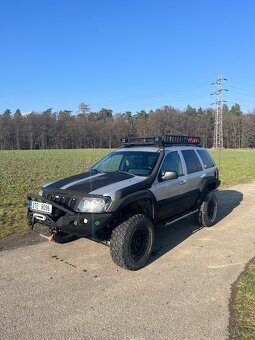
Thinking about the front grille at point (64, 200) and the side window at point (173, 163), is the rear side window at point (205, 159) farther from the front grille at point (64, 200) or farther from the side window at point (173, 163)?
the front grille at point (64, 200)

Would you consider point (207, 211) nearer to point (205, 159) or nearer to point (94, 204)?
point (205, 159)

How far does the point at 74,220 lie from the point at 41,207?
71 cm

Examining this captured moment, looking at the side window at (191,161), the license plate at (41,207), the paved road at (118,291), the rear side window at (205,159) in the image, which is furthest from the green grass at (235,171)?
the license plate at (41,207)

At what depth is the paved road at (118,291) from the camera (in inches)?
137

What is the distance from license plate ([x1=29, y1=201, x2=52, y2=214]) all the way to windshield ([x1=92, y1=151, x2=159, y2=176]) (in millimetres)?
1586

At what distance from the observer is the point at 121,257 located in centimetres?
483

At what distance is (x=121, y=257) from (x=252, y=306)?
1841 millimetres

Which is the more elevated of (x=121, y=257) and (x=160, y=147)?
(x=160, y=147)

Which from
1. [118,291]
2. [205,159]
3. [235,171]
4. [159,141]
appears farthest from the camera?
A: [235,171]

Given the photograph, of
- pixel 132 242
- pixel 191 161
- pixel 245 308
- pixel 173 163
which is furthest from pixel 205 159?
pixel 245 308

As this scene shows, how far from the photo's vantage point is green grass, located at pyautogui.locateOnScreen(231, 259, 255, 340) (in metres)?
3.38

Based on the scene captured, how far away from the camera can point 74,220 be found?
15.7 ft

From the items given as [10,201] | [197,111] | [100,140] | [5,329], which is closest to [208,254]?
[5,329]

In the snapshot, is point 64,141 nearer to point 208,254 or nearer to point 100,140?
point 100,140
